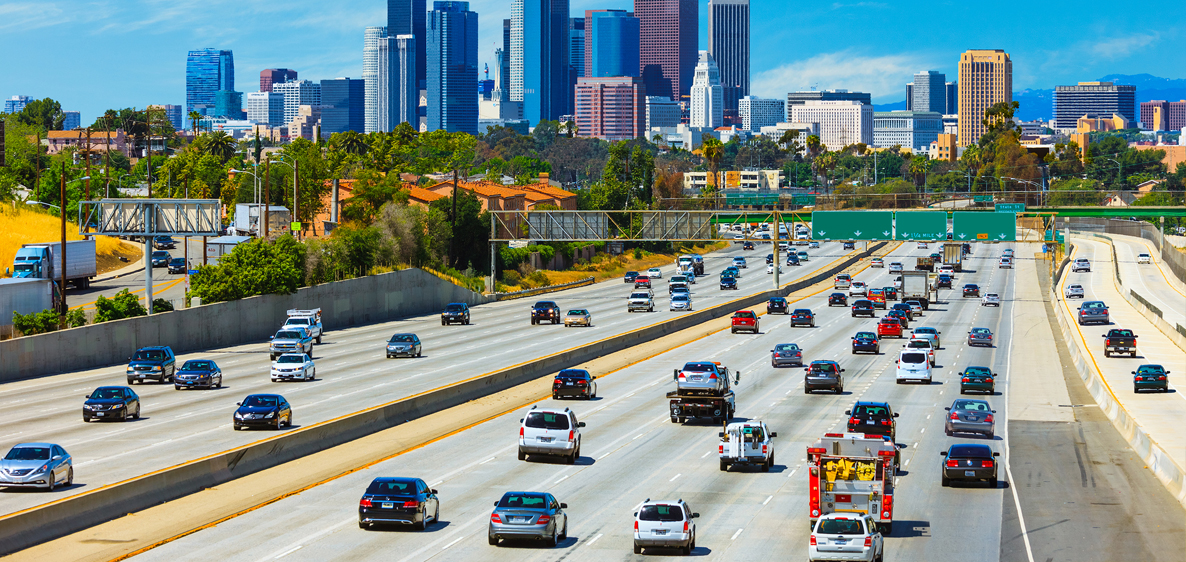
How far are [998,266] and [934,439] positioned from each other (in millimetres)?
118686

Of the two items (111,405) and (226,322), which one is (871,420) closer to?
(111,405)

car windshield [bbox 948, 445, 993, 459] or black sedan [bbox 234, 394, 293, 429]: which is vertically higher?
black sedan [bbox 234, 394, 293, 429]

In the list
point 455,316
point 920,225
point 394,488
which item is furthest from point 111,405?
point 920,225

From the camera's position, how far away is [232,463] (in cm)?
3316

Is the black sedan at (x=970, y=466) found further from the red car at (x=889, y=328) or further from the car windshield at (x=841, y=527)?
the red car at (x=889, y=328)

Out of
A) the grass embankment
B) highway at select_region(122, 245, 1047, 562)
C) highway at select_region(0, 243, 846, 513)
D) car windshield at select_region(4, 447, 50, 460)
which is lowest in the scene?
highway at select_region(122, 245, 1047, 562)

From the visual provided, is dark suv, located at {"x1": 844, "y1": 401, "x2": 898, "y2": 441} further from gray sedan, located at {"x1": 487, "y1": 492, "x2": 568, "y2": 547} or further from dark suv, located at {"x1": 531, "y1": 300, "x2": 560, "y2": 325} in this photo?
dark suv, located at {"x1": 531, "y1": 300, "x2": 560, "y2": 325}

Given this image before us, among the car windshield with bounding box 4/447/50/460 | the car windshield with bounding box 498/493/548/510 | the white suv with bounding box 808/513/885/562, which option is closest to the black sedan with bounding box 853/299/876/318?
the car windshield with bounding box 498/493/548/510

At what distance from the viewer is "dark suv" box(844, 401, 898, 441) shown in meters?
38.9

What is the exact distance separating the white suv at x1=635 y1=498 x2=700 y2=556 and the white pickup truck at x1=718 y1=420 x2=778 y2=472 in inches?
375

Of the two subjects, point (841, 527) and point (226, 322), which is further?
point (226, 322)

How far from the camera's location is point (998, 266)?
15475 centimetres

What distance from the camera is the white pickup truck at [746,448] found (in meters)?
35.7

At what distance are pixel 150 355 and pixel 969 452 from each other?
3577 cm
